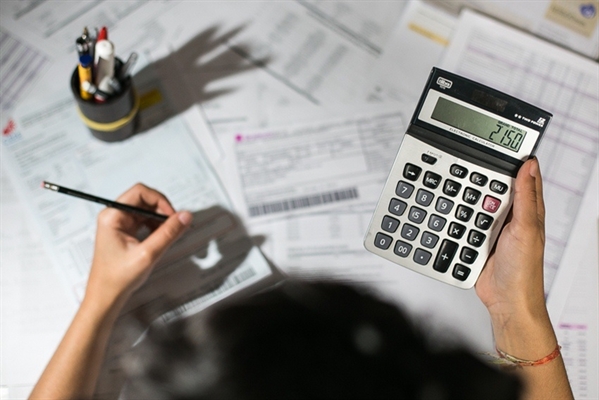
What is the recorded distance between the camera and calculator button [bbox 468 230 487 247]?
19.8 inches

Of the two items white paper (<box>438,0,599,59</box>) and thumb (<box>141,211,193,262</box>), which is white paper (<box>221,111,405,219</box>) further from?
white paper (<box>438,0,599,59</box>)

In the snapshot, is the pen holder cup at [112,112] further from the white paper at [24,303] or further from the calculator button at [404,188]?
the calculator button at [404,188]

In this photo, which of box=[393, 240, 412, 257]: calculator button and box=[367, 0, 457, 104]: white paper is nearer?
box=[393, 240, 412, 257]: calculator button

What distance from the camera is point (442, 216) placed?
0.51m

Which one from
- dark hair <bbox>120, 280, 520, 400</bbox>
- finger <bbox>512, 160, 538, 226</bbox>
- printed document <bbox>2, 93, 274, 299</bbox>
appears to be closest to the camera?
dark hair <bbox>120, 280, 520, 400</bbox>

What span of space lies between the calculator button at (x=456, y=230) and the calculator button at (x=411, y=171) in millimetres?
60

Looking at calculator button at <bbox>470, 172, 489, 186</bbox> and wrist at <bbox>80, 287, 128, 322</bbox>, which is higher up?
calculator button at <bbox>470, 172, 489, 186</bbox>

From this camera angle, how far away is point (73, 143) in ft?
1.93

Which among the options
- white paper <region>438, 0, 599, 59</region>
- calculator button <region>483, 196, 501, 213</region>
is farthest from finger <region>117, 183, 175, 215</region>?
white paper <region>438, 0, 599, 59</region>

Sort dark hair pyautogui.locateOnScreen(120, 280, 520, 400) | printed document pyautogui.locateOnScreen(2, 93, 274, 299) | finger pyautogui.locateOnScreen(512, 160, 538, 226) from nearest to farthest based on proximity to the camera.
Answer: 1. dark hair pyautogui.locateOnScreen(120, 280, 520, 400)
2. finger pyautogui.locateOnScreen(512, 160, 538, 226)
3. printed document pyautogui.locateOnScreen(2, 93, 274, 299)

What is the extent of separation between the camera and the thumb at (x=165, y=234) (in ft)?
1.65

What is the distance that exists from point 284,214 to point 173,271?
14 cm

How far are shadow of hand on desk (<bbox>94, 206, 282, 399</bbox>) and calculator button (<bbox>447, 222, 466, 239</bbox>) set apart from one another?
195mm

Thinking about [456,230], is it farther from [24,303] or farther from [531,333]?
[24,303]
